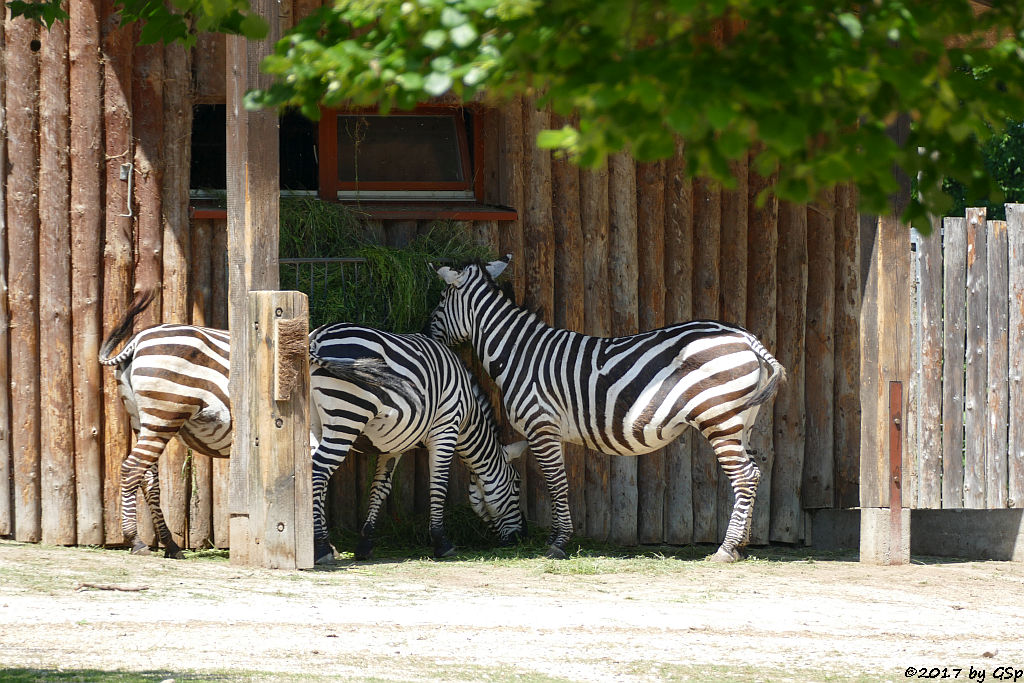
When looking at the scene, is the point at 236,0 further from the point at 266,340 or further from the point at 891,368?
the point at 891,368

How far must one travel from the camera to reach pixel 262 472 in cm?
685

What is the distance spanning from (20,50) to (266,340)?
270 centimetres

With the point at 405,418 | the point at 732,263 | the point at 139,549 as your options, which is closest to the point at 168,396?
the point at 139,549

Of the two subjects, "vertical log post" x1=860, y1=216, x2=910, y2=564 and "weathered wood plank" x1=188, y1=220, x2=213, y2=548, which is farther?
"weathered wood plank" x1=188, y1=220, x2=213, y2=548

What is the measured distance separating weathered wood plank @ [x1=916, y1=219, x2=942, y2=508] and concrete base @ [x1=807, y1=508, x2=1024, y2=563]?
64 centimetres

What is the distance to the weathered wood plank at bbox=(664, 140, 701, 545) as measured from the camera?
8984mm

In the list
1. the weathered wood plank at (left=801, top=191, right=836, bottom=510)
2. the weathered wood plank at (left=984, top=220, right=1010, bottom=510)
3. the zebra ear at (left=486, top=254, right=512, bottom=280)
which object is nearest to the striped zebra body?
the zebra ear at (left=486, top=254, right=512, bottom=280)

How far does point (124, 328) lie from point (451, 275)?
7.28 ft

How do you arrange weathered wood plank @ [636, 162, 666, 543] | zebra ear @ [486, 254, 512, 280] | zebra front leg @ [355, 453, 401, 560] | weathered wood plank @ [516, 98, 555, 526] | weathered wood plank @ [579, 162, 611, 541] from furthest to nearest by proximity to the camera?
weathered wood plank @ [636, 162, 666, 543] < weathered wood plank @ [579, 162, 611, 541] < weathered wood plank @ [516, 98, 555, 526] < zebra ear @ [486, 254, 512, 280] < zebra front leg @ [355, 453, 401, 560]

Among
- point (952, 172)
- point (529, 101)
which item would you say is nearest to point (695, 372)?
point (529, 101)

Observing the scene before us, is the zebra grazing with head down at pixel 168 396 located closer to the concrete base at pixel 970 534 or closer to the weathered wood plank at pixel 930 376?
the weathered wood plank at pixel 930 376

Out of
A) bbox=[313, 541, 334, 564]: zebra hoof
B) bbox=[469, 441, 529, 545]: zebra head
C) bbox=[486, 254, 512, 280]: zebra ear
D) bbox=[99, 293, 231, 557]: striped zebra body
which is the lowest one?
bbox=[313, 541, 334, 564]: zebra hoof

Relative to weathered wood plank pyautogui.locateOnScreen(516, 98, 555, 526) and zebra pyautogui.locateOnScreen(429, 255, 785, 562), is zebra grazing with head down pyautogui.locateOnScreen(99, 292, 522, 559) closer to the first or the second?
zebra pyautogui.locateOnScreen(429, 255, 785, 562)

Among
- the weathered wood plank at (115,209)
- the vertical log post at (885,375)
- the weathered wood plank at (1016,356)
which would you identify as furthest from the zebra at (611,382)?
the weathered wood plank at (115,209)
